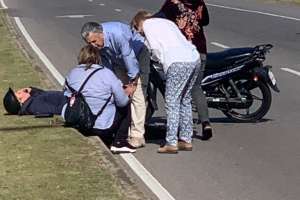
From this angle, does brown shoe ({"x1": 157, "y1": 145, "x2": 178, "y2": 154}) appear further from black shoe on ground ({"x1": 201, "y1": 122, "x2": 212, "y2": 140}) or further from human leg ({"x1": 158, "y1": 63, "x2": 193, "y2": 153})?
black shoe on ground ({"x1": 201, "y1": 122, "x2": 212, "y2": 140})

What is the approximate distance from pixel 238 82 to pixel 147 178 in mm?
3228

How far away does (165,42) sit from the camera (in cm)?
894

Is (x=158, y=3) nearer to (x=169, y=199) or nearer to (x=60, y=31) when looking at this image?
(x=60, y=31)

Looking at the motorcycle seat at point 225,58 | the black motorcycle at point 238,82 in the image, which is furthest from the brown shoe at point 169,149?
the motorcycle seat at point 225,58

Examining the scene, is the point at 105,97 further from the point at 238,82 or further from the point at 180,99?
the point at 238,82

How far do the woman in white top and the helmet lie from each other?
7.79 feet

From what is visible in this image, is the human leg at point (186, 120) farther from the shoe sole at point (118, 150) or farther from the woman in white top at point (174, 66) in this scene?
the shoe sole at point (118, 150)

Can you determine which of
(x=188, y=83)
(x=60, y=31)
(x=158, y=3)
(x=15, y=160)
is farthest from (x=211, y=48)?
(x=158, y=3)

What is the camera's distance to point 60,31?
76.7 ft

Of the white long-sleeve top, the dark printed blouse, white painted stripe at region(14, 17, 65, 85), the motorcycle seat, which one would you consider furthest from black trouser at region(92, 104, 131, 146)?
white painted stripe at region(14, 17, 65, 85)

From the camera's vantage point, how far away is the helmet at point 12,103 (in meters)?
10.9

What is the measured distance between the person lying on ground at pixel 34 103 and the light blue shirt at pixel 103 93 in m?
1.22

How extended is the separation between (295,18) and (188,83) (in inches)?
727

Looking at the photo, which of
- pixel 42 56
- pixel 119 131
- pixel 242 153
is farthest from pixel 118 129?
pixel 42 56
